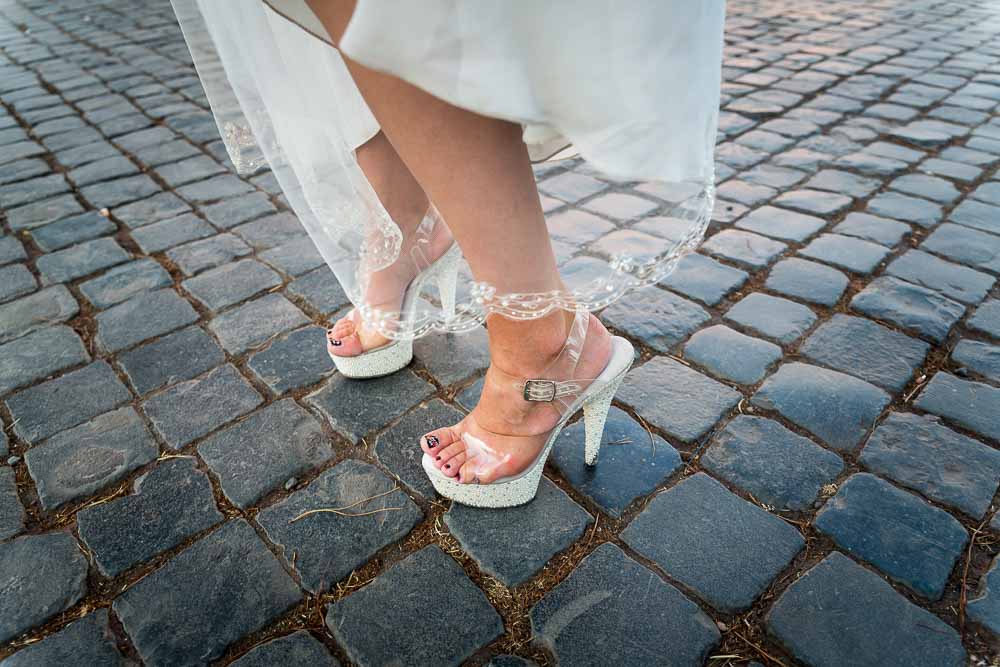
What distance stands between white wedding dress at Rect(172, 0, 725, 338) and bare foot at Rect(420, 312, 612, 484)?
176mm

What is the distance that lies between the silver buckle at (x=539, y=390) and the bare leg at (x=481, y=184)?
4cm

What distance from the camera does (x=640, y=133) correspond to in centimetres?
83

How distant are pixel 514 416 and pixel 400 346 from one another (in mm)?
517

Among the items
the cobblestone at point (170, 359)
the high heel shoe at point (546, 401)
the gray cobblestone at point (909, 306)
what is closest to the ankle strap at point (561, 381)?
the high heel shoe at point (546, 401)

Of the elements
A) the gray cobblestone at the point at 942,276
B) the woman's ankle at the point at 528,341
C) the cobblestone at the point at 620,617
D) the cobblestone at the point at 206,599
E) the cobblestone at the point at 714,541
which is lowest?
the gray cobblestone at the point at 942,276

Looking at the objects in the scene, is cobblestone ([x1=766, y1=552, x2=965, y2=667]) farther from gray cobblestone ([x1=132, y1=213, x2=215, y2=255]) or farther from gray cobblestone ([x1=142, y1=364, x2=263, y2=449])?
gray cobblestone ([x1=132, y1=213, x2=215, y2=255])

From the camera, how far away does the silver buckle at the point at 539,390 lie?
Result: 1.29 meters

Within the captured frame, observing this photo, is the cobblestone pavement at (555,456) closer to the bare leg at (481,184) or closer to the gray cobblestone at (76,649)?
the gray cobblestone at (76,649)

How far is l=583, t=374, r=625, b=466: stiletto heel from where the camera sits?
138 centimetres

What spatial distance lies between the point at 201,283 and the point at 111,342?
37 centimetres

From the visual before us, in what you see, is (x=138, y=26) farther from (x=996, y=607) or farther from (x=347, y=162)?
(x=996, y=607)

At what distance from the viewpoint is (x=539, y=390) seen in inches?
50.9

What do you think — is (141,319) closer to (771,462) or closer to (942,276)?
(771,462)

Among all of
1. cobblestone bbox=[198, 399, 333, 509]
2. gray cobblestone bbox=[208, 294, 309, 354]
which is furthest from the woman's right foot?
gray cobblestone bbox=[208, 294, 309, 354]
